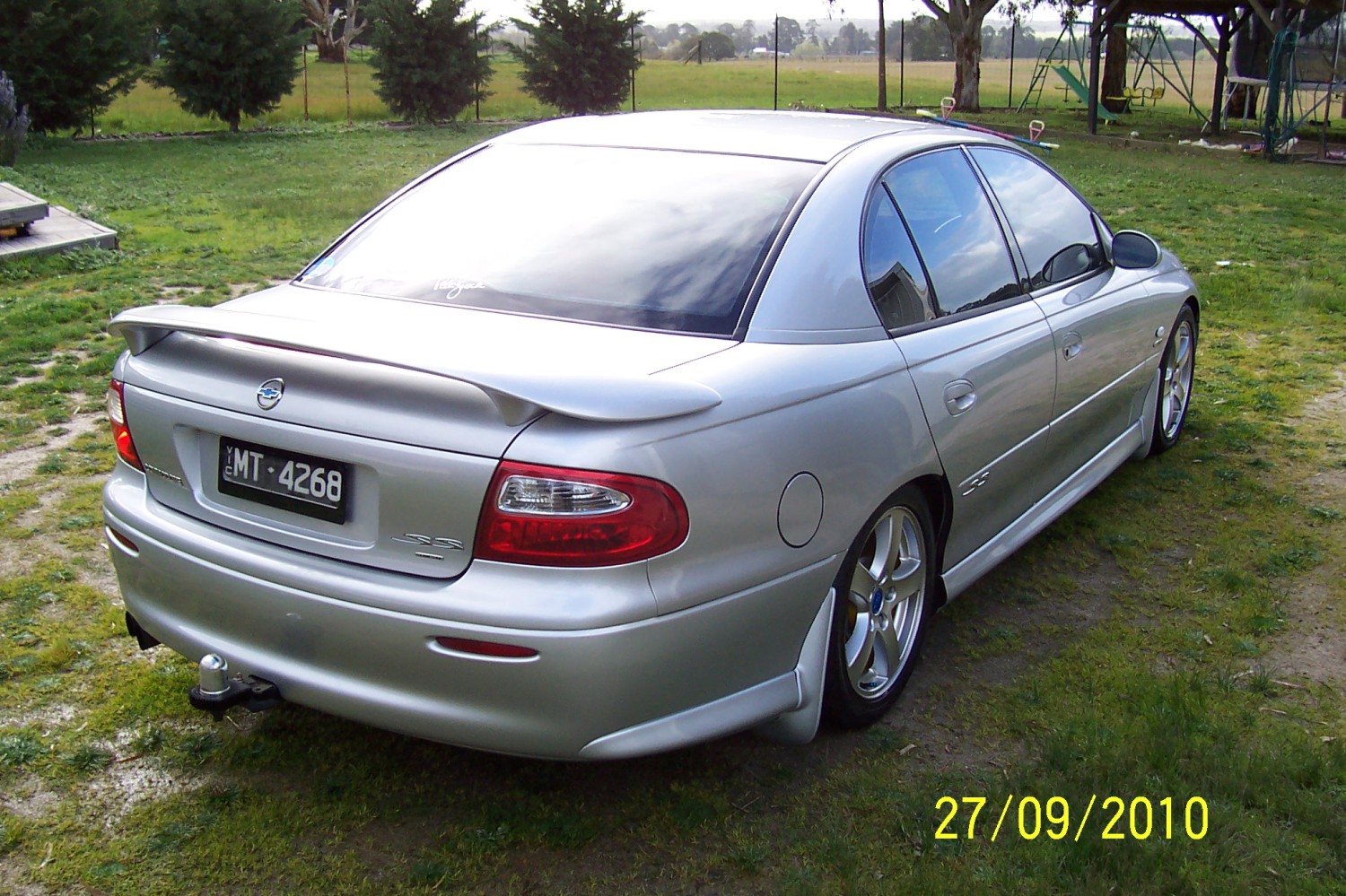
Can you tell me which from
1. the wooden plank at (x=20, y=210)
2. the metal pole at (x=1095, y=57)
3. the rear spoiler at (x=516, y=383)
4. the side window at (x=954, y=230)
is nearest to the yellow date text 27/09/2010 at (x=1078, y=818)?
the rear spoiler at (x=516, y=383)

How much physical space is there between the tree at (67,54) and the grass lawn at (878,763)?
721 inches

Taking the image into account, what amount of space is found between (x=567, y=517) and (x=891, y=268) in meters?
1.43

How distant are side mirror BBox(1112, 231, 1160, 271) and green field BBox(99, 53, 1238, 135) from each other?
23.8 meters

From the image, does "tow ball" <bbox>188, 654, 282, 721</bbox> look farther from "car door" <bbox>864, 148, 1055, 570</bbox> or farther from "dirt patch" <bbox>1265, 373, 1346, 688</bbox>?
"dirt patch" <bbox>1265, 373, 1346, 688</bbox>

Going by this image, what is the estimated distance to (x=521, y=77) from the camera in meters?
31.0

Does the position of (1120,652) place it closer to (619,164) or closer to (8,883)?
(619,164)

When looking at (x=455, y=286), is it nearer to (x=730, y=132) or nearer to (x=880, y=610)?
(x=730, y=132)

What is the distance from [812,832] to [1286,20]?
76.3 feet

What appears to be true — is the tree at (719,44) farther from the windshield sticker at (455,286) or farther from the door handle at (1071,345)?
the windshield sticker at (455,286)

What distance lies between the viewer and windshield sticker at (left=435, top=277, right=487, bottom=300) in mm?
3215

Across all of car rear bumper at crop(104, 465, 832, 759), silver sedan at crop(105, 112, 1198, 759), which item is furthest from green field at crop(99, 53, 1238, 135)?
car rear bumper at crop(104, 465, 832, 759)

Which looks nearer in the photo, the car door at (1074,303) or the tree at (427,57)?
the car door at (1074,303)

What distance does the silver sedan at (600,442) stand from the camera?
2.52 meters

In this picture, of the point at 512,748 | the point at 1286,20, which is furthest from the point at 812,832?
the point at 1286,20
